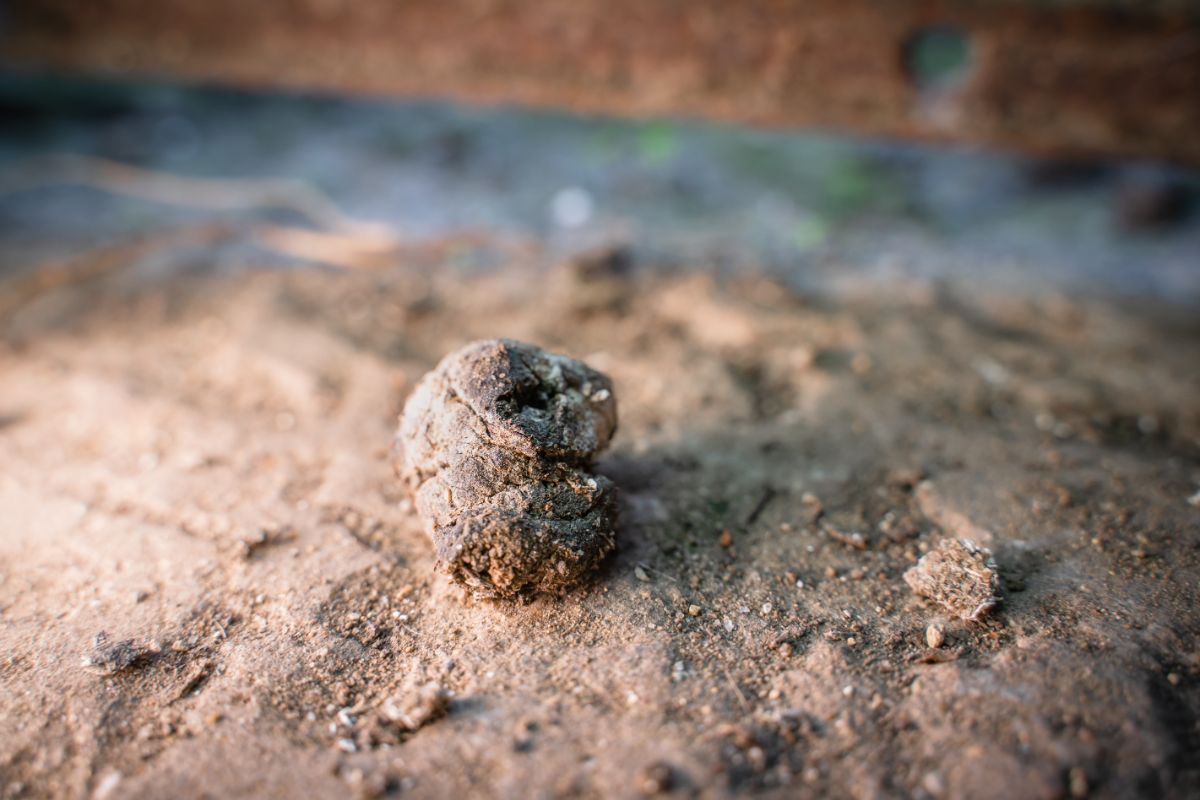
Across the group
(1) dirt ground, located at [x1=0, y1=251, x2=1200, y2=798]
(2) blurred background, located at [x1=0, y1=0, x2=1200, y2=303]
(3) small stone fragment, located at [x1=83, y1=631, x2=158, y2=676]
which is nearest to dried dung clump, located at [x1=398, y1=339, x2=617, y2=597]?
(1) dirt ground, located at [x1=0, y1=251, x2=1200, y2=798]

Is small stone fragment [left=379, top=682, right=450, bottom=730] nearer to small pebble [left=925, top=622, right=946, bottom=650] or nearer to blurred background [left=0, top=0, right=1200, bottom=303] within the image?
small pebble [left=925, top=622, right=946, bottom=650]

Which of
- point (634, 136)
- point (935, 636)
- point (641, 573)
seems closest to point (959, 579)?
point (935, 636)

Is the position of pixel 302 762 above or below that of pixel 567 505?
below

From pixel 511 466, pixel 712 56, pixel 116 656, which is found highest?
pixel 712 56

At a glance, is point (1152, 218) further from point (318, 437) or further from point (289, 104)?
point (289, 104)

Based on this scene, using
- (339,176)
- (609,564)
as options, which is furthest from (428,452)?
(339,176)

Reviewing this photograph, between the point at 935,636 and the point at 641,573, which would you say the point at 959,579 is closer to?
the point at 935,636

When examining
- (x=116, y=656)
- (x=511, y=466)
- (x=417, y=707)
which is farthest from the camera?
(x=511, y=466)
